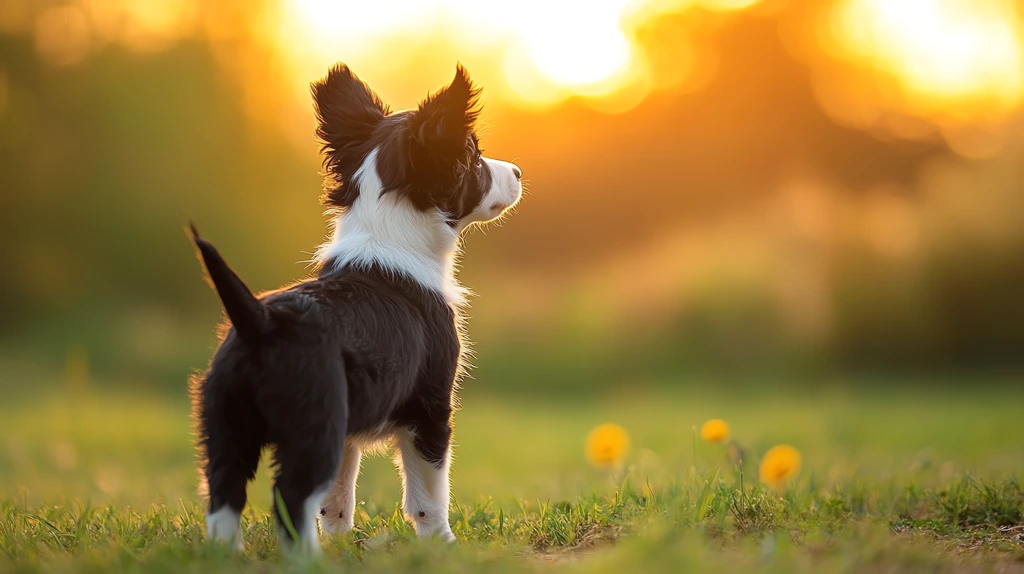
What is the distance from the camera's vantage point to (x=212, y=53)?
48.1ft

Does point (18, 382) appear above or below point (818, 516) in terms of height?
below

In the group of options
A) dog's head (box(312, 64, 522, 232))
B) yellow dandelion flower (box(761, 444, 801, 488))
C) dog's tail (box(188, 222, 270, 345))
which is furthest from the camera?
yellow dandelion flower (box(761, 444, 801, 488))

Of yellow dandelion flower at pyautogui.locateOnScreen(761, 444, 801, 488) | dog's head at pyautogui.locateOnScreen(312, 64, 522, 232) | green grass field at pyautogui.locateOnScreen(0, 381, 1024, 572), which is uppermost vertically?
dog's head at pyautogui.locateOnScreen(312, 64, 522, 232)

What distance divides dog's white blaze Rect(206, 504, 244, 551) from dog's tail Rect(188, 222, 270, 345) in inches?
24.2

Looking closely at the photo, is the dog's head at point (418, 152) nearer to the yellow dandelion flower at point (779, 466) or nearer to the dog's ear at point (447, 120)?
the dog's ear at point (447, 120)

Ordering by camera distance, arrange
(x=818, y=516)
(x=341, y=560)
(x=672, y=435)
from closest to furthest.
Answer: (x=341, y=560) → (x=818, y=516) → (x=672, y=435)

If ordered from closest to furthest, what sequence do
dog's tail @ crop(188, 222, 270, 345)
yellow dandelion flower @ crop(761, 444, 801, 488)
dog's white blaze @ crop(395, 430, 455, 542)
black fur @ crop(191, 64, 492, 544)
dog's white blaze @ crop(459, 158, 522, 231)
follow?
dog's tail @ crop(188, 222, 270, 345), black fur @ crop(191, 64, 492, 544), dog's white blaze @ crop(395, 430, 455, 542), yellow dandelion flower @ crop(761, 444, 801, 488), dog's white blaze @ crop(459, 158, 522, 231)

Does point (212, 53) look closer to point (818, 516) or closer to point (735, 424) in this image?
point (735, 424)

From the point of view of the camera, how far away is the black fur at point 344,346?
2.89 meters

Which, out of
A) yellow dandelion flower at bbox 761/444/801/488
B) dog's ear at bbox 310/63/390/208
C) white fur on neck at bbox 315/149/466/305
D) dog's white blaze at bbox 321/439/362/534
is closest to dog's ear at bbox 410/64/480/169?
white fur on neck at bbox 315/149/466/305

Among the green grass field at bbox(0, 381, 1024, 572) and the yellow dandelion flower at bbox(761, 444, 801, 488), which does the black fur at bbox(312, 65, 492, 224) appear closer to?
the green grass field at bbox(0, 381, 1024, 572)

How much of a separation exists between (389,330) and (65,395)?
932 cm

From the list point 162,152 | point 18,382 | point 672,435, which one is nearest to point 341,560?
point 672,435

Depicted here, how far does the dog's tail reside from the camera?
9.14 ft
